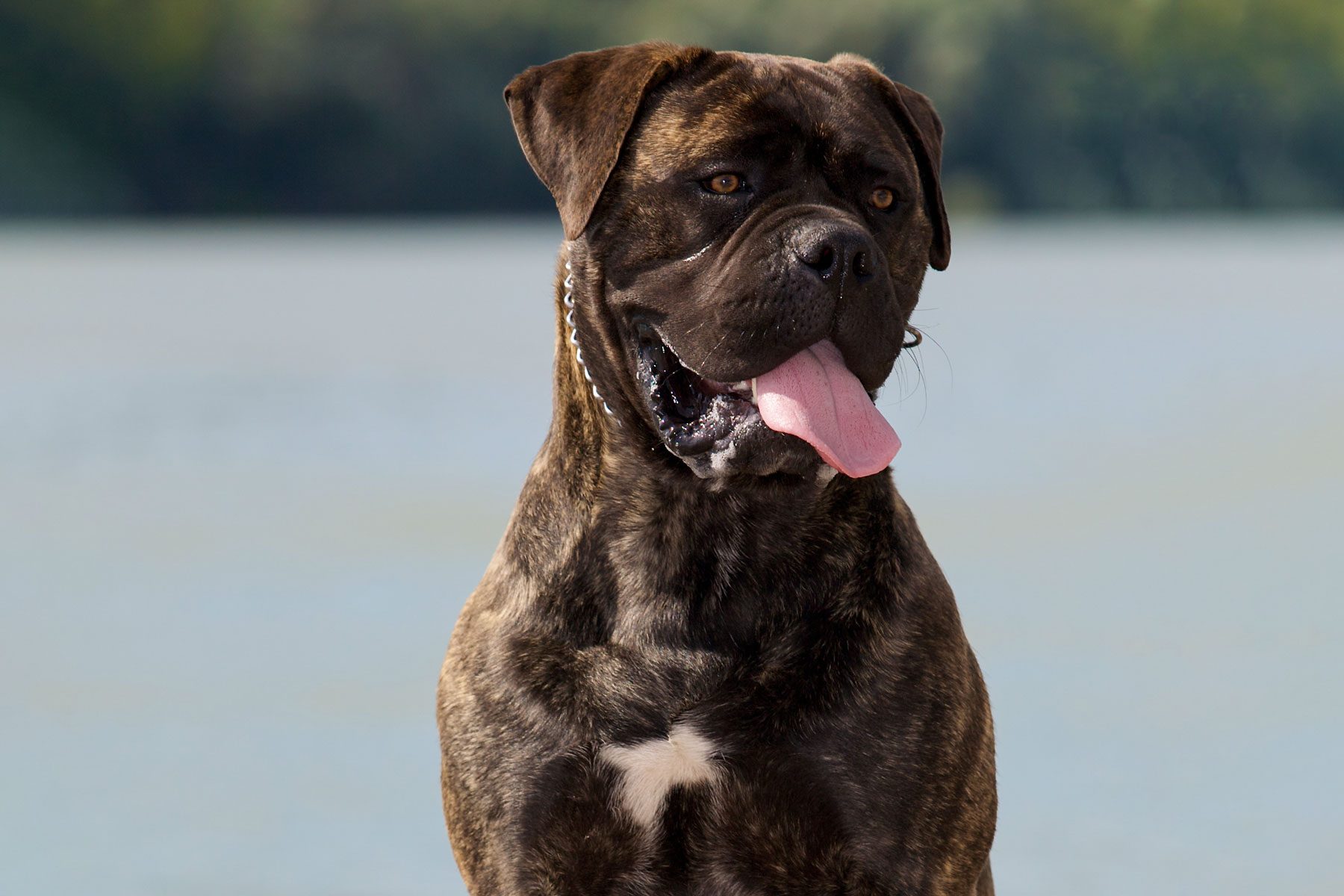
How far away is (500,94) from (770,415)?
3764 centimetres

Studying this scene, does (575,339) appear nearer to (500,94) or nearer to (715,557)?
(715,557)

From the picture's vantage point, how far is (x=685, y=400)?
3828mm

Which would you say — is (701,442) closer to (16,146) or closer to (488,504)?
(488,504)

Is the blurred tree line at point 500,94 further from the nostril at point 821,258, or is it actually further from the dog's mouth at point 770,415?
the nostril at point 821,258

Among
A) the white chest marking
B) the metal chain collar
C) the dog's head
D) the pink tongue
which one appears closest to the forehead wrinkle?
the dog's head

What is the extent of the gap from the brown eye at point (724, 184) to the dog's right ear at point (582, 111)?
0.66 feet

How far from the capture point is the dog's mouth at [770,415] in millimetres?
3660

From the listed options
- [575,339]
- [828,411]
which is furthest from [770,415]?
[575,339]

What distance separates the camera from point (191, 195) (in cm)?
3759

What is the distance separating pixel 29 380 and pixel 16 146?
24228mm

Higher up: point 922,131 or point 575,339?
point 922,131

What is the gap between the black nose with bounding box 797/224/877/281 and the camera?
360 centimetres

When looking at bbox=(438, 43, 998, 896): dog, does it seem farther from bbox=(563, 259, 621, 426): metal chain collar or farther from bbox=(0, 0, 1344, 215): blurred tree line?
bbox=(0, 0, 1344, 215): blurred tree line

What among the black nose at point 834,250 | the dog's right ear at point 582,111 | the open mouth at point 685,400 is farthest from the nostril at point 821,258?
the dog's right ear at point 582,111
